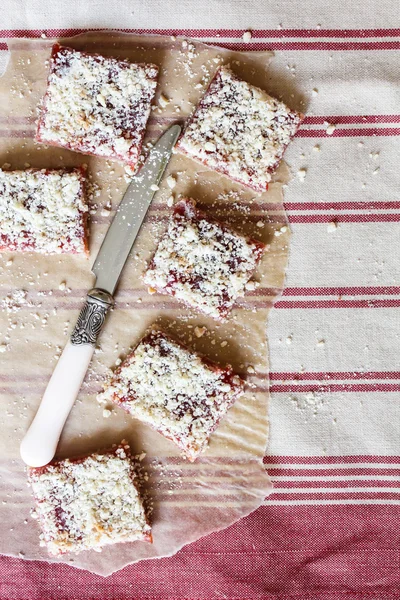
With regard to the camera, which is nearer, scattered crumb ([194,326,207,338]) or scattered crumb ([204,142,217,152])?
scattered crumb ([204,142,217,152])

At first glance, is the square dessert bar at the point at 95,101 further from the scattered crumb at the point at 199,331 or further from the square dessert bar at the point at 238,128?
the scattered crumb at the point at 199,331

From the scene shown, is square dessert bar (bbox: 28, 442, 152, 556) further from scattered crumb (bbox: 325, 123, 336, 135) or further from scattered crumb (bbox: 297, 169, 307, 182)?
scattered crumb (bbox: 325, 123, 336, 135)

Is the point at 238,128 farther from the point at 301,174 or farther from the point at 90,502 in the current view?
the point at 90,502

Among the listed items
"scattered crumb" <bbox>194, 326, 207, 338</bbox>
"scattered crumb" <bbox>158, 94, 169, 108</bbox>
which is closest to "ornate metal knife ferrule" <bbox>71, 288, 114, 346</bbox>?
"scattered crumb" <bbox>194, 326, 207, 338</bbox>

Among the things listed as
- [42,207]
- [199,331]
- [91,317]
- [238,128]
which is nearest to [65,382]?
[91,317]

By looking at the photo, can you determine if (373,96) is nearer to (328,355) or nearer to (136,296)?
(328,355)

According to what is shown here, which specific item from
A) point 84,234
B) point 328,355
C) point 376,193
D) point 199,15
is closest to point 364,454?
point 328,355

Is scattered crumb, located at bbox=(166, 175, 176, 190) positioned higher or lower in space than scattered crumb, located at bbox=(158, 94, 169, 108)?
lower
